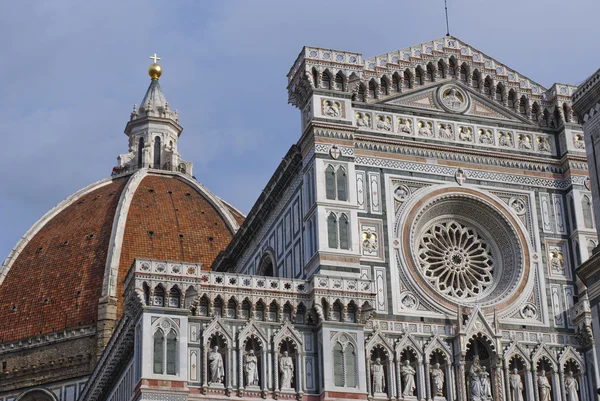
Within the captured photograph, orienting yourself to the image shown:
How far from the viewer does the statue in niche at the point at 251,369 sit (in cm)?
3231

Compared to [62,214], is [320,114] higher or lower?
lower

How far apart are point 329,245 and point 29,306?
3450 centimetres

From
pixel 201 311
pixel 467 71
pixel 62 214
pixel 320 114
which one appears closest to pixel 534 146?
pixel 467 71

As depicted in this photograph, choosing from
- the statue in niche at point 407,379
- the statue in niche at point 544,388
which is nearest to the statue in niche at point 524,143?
the statue in niche at point 544,388

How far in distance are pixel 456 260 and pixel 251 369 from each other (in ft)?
23.3

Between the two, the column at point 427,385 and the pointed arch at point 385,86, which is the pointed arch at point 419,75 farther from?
the column at point 427,385

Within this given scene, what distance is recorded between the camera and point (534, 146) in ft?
124

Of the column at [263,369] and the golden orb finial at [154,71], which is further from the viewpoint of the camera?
the golden orb finial at [154,71]

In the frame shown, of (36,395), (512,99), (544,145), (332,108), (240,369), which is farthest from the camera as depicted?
(36,395)

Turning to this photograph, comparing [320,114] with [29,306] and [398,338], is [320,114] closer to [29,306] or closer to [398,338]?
[398,338]

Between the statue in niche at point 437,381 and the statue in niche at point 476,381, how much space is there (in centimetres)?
79

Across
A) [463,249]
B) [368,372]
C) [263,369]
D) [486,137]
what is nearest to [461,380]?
[368,372]

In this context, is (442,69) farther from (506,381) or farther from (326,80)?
(506,381)

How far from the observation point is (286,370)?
107ft
